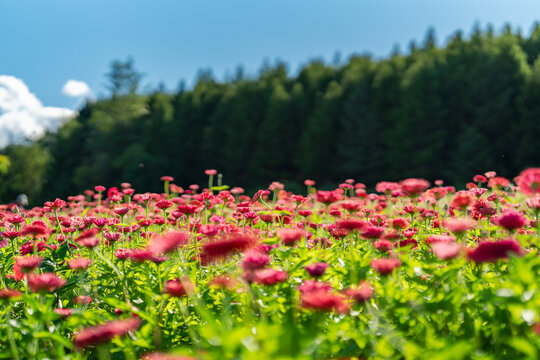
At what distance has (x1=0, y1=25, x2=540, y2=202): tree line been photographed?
75.9 feet

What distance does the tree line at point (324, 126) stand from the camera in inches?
911

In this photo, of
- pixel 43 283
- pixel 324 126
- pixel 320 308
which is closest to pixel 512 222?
pixel 320 308

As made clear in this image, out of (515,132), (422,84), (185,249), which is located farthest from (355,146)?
(185,249)

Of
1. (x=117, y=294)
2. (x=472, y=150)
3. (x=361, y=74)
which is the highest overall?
(x=361, y=74)

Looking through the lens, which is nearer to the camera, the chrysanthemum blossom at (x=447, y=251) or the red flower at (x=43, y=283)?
the chrysanthemum blossom at (x=447, y=251)

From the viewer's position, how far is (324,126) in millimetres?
28578

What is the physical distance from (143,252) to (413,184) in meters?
1.06

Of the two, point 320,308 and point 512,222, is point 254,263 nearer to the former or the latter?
point 320,308

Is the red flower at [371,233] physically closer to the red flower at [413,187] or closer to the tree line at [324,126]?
the red flower at [413,187]

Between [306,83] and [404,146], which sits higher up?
[306,83]

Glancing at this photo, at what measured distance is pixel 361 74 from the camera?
101ft

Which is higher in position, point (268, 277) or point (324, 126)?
point (324, 126)

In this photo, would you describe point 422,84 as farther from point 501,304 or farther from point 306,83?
point 501,304

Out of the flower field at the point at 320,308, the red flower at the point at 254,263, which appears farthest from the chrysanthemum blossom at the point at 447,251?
the red flower at the point at 254,263
